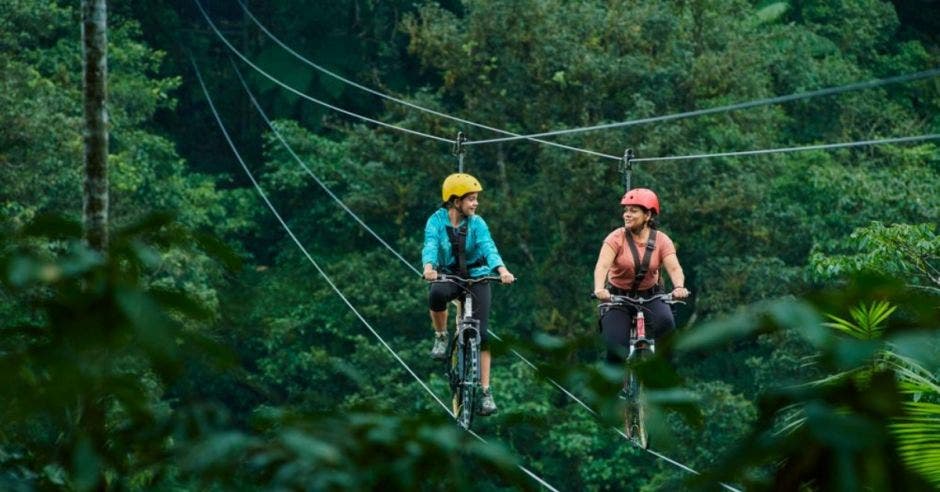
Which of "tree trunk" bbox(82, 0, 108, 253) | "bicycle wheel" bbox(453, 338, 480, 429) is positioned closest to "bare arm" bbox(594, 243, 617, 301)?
"bicycle wheel" bbox(453, 338, 480, 429)

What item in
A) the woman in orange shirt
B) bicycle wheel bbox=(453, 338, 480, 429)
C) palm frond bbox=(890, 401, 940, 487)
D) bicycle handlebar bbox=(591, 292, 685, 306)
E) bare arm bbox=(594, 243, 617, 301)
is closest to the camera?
palm frond bbox=(890, 401, 940, 487)

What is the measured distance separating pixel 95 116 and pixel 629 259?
7.62 ft

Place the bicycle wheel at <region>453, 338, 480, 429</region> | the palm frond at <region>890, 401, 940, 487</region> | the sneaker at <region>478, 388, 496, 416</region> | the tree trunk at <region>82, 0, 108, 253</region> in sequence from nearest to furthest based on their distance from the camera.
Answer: the palm frond at <region>890, 401, 940, 487</region> → the tree trunk at <region>82, 0, 108, 253</region> → the sneaker at <region>478, 388, 496, 416</region> → the bicycle wheel at <region>453, 338, 480, 429</region>

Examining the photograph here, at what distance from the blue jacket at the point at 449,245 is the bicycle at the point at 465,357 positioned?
8 cm

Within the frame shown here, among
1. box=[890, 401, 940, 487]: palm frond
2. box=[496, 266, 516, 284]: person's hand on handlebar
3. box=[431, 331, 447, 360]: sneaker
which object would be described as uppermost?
box=[890, 401, 940, 487]: palm frond

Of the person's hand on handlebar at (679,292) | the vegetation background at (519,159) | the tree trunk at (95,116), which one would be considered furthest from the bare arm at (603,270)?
the vegetation background at (519,159)

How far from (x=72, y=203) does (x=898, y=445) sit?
19.7 m

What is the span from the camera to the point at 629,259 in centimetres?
762

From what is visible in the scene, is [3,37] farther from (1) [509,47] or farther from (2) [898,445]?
(2) [898,445]

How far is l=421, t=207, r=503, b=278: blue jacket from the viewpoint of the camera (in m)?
7.86

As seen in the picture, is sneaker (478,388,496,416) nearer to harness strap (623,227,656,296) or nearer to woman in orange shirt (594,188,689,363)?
woman in orange shirt (594,188,689,363)

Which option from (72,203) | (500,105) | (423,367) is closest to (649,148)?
(500,105)

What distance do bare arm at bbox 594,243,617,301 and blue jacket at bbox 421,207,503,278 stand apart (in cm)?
53

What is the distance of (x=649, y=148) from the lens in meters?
21.9
